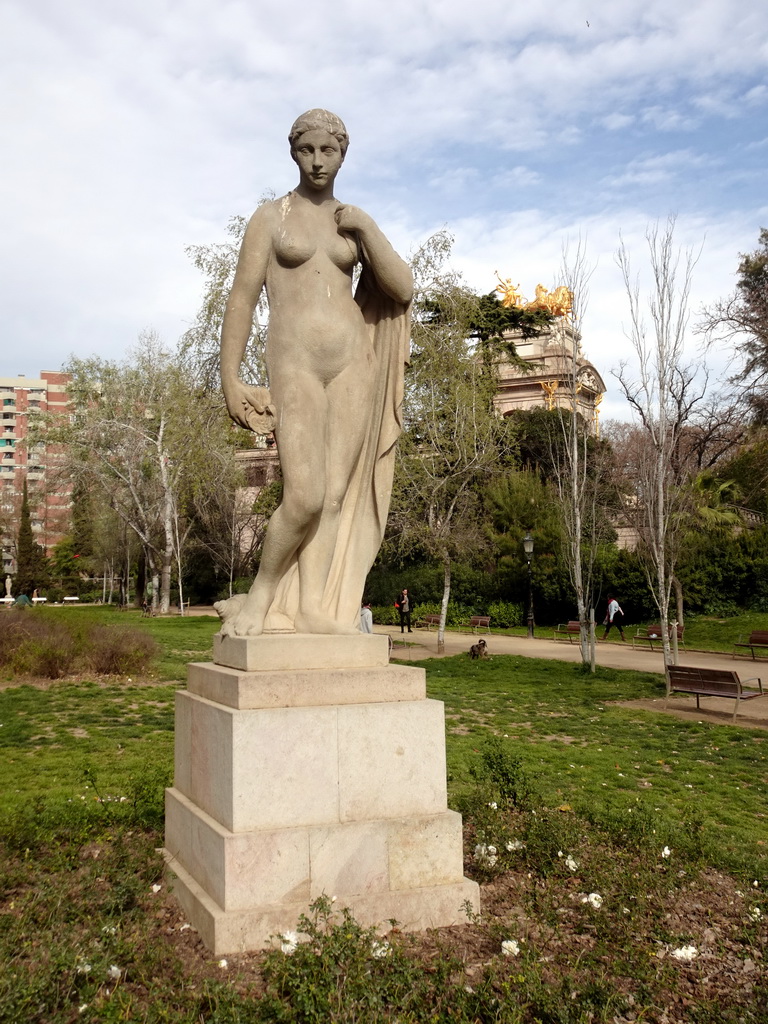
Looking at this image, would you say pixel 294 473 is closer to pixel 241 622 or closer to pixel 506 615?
pixel 241 622

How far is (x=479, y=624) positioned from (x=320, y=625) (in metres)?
A: 24.2

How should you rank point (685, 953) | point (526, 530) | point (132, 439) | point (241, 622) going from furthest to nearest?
point (132, 439)
point (526, 530)
point (241, 622)
point (685, 953)

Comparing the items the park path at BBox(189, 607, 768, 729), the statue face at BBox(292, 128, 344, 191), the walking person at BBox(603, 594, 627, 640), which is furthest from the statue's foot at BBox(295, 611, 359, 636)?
the walking person at BBox(603, 594, 627, 640)

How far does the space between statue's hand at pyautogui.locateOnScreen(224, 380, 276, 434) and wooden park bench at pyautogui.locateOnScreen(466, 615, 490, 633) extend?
23364mm

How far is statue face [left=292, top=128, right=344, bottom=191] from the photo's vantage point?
4.21 metres

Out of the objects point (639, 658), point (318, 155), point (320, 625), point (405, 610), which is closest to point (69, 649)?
point (320, 625)

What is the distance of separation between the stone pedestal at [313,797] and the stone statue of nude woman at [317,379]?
37 centimetres

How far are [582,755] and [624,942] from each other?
5.55 m

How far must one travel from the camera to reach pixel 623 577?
26516 millimetres

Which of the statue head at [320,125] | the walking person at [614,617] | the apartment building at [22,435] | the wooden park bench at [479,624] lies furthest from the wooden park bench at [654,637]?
the apartment building at [22,435]

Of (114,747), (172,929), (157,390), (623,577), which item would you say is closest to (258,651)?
(172,929)

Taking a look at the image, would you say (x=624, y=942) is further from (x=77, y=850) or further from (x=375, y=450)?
(x=77, y=850)

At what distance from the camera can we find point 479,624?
2786 cm

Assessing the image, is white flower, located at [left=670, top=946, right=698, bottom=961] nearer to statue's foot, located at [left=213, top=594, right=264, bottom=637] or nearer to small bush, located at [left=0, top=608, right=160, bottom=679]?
statue's foot, located at [left=213, top=594, right=264, bottom=637]
